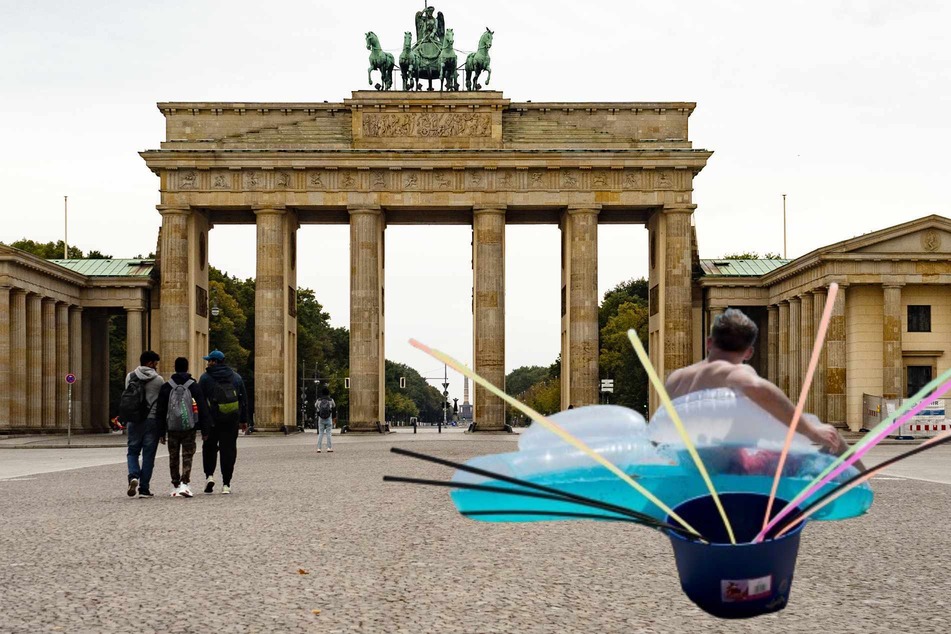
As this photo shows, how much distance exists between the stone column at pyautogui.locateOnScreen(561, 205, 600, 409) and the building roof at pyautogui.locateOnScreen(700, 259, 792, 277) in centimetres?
779

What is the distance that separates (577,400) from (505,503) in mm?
68014

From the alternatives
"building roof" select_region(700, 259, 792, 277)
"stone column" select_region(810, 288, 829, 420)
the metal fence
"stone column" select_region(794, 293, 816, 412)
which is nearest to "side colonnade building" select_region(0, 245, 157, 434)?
"building roof" select_region(700, 259, 792, 277)

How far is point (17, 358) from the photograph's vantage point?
6438 centimetres

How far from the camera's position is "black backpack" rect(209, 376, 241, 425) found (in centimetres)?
1981

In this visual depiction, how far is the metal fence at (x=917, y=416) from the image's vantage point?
50.7 metres

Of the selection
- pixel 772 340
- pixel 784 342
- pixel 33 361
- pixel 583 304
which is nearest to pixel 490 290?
pixel 583 304

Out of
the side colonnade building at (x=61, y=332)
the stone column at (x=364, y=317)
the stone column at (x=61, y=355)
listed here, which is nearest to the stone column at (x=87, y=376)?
the side colonnade building at (x=61, y=332)

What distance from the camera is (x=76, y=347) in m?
73.1

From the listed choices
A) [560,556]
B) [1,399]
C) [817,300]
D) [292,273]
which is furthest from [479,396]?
[560,556]

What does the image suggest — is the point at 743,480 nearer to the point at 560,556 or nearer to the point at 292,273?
the point at 560,556

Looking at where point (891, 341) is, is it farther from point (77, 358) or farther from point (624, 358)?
point (77, 358)

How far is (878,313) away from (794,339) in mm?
6862

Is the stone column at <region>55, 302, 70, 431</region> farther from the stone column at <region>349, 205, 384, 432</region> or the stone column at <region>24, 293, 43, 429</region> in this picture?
the stone column at <region>349, 205, 384, 432</region>

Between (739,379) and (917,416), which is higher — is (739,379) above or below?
above
